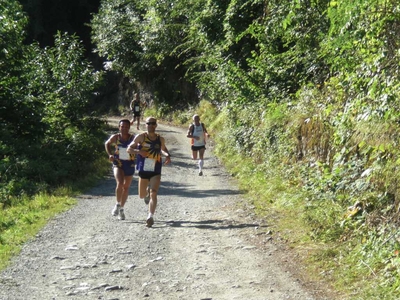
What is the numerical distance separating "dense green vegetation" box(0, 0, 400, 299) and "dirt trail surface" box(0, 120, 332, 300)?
25.8 inches

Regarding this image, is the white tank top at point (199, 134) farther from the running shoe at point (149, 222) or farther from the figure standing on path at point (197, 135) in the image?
the running shoe at point (149, 222)

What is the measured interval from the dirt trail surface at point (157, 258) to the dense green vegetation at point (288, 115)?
2.15ft

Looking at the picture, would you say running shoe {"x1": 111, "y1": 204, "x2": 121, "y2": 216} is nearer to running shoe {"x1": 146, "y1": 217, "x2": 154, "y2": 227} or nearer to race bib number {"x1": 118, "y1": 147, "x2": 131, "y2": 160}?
race bib number {"x1": 118, "y1": 147, "x2": 131, "y2": 160}

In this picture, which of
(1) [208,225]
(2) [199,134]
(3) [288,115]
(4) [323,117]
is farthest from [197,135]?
(1) [208,225]

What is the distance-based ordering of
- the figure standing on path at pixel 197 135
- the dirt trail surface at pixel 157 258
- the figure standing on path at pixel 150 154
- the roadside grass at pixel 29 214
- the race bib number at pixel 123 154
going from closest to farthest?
the dirt trail surface at pixel 157 258, the roadside grass at pixel 29 214, the figure standing on path at pixel 150 154, the race bib number at pixel 123 154, the figure standing on path at pixel 197 135

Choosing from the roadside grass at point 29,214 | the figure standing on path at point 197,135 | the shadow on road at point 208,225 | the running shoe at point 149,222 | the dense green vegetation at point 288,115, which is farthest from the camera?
the figure standing on path at point 197,135

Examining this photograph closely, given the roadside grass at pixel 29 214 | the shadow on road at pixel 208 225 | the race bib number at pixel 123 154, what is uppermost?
the race bib number at pixel 123 154

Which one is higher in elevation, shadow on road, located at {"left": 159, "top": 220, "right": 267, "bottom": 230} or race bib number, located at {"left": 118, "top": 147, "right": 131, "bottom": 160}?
race bib number, located at {"left": 118, "top": 147, "right": 131, "bottom": 160}

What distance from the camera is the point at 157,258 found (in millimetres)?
8359

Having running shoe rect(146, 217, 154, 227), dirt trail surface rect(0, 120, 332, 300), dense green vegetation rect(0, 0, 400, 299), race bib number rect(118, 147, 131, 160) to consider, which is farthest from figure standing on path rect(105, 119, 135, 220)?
dense green vegetation rect(0, 0, 400, 299)

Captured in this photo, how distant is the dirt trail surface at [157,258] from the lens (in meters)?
7.01

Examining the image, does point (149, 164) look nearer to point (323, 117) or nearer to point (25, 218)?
point (25, 218)

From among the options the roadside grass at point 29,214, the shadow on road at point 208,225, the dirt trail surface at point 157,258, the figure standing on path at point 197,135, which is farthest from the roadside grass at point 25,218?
the figure standing on path at point 197,135

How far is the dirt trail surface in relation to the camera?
701cm
